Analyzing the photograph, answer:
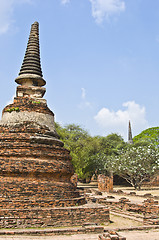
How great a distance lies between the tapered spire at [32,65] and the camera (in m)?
12.6

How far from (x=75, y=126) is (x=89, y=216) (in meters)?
30.6

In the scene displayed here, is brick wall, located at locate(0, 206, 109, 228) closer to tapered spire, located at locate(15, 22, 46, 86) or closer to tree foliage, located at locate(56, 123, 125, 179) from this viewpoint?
tapered spire, located at locate(15, 22, 46, 86)

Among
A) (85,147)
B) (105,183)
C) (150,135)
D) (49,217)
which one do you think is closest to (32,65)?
(49,217)

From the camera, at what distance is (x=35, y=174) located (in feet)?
31.0

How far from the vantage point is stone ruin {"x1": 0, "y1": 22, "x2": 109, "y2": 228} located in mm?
8414

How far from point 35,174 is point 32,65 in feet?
20.4

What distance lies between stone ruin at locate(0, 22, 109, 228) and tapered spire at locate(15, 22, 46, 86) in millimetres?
1149

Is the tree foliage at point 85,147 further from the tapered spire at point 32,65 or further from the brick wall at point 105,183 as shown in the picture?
the tapered spire at point 32,65

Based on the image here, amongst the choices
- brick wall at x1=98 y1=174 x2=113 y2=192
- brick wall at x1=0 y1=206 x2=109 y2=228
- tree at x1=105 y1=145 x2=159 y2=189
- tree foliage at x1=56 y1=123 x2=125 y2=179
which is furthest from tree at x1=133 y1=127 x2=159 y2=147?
brick wall at x1=0 y1=206 x2=109 y2=228

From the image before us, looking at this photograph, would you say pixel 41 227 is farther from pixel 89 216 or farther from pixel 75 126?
pixel 75 126

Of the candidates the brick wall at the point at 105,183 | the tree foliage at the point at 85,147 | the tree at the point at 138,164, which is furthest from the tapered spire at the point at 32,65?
the tree at the point at 138,164

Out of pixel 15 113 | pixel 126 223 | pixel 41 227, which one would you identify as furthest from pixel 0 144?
pixel 126 223

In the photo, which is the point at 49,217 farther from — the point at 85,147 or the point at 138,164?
the point at 85,147

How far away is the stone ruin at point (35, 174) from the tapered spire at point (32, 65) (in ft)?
3.77
